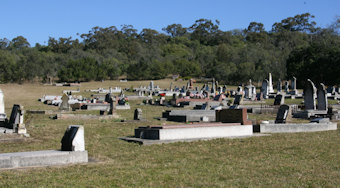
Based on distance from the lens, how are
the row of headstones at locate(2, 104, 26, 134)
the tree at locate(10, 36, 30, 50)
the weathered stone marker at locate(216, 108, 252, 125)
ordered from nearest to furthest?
the weathered stone marker at locate(216, 108, 252, 125), the row of headstones at locate(2, 104, 26, 134), the tree at locate(10, 36, 30, 50)

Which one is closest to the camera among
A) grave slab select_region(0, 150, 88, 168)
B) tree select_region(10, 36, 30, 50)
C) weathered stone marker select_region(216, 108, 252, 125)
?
grave slab select_region(0, 150, 88, 168)

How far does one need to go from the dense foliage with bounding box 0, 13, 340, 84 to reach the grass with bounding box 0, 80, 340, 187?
1745 inches

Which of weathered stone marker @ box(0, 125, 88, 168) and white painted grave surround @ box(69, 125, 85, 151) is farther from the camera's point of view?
white painted grave surround @ box(69, 125, 85, 151)

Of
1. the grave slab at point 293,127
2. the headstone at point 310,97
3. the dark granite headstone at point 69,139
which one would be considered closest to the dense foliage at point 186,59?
the headstone at point 310,97

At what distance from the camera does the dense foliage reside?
63406mm

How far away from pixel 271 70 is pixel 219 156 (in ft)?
212

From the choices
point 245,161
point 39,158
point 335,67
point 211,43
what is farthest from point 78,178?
point 211,43

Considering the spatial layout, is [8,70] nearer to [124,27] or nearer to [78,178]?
[78,178]

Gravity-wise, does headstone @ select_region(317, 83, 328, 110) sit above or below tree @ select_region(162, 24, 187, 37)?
below

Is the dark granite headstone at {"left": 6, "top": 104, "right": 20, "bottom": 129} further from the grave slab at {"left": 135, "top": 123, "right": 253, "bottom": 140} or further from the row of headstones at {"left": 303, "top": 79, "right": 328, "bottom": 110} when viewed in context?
the row of headstones at {"left": 303, "top": 79, "right": 328, "bottom": 110}

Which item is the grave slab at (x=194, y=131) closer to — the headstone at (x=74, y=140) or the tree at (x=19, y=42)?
the headstone at (x=74, y=140)

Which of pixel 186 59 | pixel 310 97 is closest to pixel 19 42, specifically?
pixel 186 59

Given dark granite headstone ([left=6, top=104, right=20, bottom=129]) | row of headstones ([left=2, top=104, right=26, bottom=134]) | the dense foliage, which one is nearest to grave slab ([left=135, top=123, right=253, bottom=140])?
row of headstones ([left=2, top=104, right=26, bottom=134])

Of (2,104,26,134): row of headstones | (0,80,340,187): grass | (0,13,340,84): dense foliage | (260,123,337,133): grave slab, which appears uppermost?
(0,13,340,84): dense foliage
